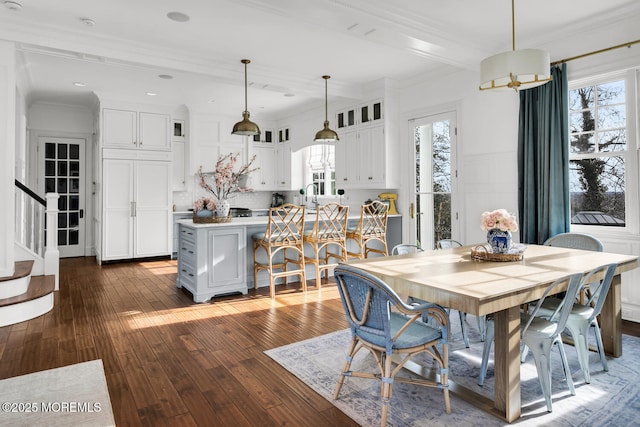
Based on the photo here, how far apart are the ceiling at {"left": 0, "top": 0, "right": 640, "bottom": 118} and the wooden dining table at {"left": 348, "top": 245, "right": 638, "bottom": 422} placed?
2.21m

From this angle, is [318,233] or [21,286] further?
[318,233]

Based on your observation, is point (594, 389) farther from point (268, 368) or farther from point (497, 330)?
point (268, 368)

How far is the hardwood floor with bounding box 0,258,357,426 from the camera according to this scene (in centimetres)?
223

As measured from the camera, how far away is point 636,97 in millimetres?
3697

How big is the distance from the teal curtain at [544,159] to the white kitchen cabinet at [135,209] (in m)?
5.81

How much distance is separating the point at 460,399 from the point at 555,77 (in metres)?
3.33

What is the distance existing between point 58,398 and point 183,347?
908 millimetres

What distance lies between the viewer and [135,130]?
23.3ft

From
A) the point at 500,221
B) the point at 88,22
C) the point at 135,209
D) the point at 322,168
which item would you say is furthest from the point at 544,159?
the point at 135,209

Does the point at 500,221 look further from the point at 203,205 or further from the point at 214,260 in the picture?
the point at 203,205

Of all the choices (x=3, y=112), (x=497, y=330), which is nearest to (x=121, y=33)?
(x=3, y=112)

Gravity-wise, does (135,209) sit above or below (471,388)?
above

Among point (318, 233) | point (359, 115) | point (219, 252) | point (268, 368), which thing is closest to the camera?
point (268, 368)

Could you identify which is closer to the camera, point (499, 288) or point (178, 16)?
point (499, 288)
